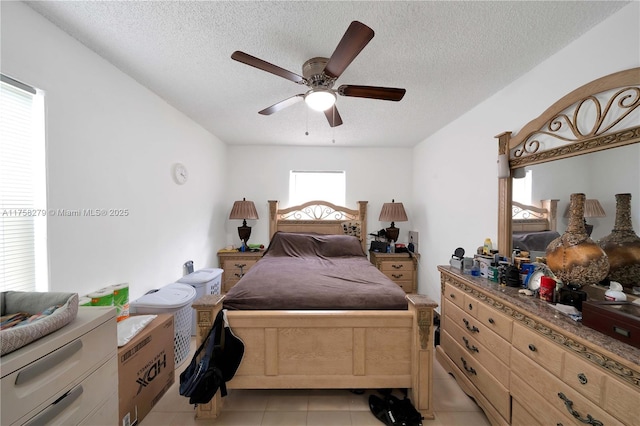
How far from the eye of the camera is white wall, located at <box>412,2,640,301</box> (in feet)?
4.01

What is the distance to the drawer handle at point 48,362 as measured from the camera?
0.74 metres

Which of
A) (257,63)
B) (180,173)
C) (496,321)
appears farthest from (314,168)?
(496,321)

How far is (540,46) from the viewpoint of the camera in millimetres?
1435

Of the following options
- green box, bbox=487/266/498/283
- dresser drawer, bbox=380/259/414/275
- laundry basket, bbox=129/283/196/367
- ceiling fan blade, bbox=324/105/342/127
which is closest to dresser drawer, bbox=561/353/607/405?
green box, bbox=487/266/498/283

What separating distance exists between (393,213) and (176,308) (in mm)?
2959

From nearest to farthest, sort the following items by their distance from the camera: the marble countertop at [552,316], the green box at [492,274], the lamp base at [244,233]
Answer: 1. the marble countertop at [552,316]
2. the green box at [492,274]
3. the lamp base at [244,233]

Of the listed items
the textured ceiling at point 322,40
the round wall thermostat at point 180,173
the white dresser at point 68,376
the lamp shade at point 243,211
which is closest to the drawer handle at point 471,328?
the textured ceiling at point 322,40

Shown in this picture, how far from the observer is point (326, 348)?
151 cm

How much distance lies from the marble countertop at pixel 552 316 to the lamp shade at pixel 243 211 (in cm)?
282

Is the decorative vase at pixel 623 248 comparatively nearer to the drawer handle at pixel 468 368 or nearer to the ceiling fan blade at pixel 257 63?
the drawer handle at pixel 468 368

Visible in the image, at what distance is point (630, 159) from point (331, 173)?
3.04m

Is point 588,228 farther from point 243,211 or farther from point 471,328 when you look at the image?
point 243,211

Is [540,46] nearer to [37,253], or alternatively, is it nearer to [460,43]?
[460,43]

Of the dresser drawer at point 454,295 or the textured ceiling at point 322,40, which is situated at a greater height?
the textured ceiling at point 322,40
